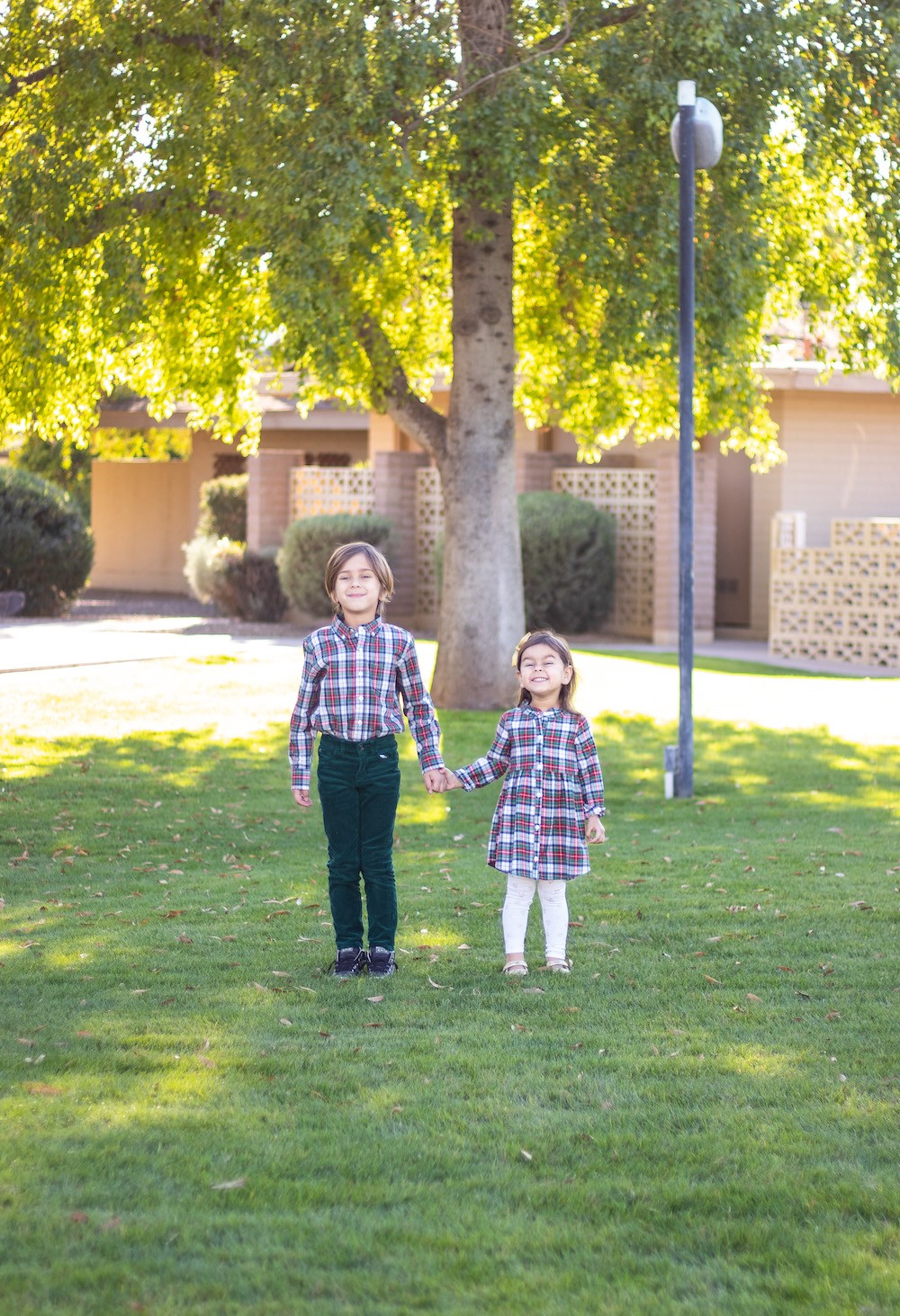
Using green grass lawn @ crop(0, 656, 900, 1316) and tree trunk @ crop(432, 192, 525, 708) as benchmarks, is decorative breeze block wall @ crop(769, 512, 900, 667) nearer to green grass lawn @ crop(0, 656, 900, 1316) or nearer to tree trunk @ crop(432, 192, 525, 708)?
tree trunk @ crop(432, 192, 525, 708)

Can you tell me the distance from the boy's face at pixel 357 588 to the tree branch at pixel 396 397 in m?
7.61

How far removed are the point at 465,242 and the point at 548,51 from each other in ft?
7.14

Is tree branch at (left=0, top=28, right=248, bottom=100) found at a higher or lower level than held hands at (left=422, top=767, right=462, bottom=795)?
higher

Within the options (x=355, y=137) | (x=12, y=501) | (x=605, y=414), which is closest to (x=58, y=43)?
(x=355, y=137)

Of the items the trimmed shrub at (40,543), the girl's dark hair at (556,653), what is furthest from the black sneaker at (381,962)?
the trimmed shrub at (40,543)

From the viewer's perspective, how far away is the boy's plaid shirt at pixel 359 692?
5434 mm

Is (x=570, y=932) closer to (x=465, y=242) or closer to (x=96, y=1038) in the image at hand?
(x=96, y=1038)

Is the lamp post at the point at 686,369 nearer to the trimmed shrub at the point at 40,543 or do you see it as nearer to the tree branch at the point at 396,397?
the tree branch at the point at 396,397

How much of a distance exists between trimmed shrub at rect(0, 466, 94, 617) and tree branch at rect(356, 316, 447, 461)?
32.6ft

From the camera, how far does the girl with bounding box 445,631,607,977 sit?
5461 mm

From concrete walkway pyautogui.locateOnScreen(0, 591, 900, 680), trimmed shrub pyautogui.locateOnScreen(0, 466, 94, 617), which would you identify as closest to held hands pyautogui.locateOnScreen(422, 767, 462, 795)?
concrete walkway pyautogui.locateOnScreen(0, 591, 900, 680)

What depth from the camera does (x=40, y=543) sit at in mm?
22078

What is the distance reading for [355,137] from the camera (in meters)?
10.1

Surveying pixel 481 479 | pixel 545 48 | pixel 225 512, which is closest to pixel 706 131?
pixel 545 48
